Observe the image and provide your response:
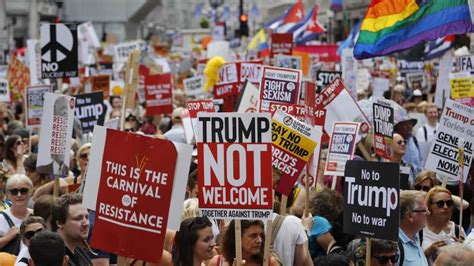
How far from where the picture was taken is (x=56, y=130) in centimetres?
1104

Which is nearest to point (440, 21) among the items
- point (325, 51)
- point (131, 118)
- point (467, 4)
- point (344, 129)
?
point (467, 4)

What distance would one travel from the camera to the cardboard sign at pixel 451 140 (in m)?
11.1

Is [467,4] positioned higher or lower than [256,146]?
higher

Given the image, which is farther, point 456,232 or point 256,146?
point 456,232

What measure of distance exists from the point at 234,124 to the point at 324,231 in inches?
63.0

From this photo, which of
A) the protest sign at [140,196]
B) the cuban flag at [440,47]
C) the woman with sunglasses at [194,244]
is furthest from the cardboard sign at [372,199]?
the cuban flag at [440,47]

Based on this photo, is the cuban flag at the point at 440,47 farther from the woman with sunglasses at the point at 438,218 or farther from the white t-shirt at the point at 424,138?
the woman with sunglasses at the point at 438,218

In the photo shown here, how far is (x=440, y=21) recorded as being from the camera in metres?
11.6

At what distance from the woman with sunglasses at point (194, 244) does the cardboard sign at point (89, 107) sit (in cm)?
682

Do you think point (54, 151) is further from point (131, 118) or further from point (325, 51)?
point (325, 51)

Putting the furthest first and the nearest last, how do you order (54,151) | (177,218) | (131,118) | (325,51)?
(325,51)
(131,118)
(54,151)
(177,218)

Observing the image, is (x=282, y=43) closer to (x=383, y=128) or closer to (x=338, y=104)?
(x=338, y=104)

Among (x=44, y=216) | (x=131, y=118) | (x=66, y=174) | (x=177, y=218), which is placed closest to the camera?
(x=177, y=218)

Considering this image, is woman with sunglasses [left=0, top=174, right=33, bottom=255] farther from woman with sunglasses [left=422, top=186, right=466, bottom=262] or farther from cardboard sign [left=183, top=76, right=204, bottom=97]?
cardboard sign [left=183, top=76, right=204, bottom=97]
